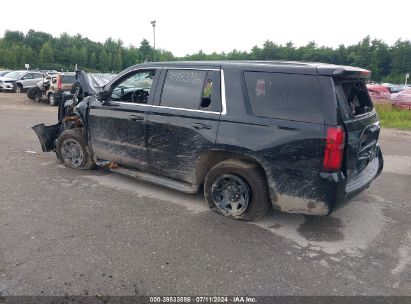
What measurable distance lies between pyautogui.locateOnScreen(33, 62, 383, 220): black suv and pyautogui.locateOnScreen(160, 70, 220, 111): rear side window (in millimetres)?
13

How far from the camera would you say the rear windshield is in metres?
3.67

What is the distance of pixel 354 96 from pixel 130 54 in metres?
117

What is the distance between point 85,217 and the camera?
A: 4.23 m

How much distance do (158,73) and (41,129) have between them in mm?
2855

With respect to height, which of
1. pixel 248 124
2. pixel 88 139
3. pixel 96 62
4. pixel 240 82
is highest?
pixel 96 62

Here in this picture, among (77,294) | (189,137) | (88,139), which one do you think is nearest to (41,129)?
(88,139)

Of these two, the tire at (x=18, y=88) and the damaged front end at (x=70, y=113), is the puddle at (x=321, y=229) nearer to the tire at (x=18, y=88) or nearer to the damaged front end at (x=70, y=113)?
the damaged front end at (x=70, y=113)

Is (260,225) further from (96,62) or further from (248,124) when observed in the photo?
(96,62)

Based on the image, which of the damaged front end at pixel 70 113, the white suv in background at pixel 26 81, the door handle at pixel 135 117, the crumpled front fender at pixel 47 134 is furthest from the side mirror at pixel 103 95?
the white suv in background at pixel 26 81

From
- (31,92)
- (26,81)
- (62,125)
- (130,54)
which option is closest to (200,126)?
(62,125)

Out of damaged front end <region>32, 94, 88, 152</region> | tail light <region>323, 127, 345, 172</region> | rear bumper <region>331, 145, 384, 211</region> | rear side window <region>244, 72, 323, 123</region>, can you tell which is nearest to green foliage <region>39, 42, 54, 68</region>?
damaged front end <region>32, 94, 88, 152</region>

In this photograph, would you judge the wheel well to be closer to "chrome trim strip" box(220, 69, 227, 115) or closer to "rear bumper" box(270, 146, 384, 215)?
"rear bumper" box(270, 146, 384, 215)

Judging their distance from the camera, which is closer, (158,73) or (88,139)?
(158,73)

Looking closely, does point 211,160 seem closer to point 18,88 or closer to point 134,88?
point 134,88
